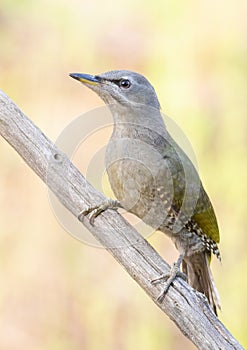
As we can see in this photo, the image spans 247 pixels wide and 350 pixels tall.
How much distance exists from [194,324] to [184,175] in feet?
2.56

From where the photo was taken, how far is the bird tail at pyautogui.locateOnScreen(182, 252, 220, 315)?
12.6 ft

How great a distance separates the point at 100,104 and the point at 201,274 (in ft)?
5.87

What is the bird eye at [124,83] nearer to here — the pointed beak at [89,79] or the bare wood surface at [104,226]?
the pointed beak at [89,79]

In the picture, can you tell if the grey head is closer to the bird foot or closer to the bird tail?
the bird foot

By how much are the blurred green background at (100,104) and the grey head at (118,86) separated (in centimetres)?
134

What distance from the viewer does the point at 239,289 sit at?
4707 millimetres

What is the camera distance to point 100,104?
17.5ft

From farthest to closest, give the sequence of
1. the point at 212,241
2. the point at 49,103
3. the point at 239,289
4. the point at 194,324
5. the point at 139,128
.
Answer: the point at 49,103
the point at 239,289
the point at 212,241
the point at 139,128
the point at 194,324

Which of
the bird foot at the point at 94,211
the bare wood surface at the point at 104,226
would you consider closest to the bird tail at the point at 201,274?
the bare wood surface at the point at 104,226

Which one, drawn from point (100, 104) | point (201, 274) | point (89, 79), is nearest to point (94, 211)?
point (89, 79)

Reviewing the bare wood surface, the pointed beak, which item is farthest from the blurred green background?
the bare wood surface

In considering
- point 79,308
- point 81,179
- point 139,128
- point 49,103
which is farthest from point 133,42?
point 81,179

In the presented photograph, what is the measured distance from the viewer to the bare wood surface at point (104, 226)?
9.96 ft

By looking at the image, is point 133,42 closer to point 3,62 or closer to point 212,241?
point 3,62
